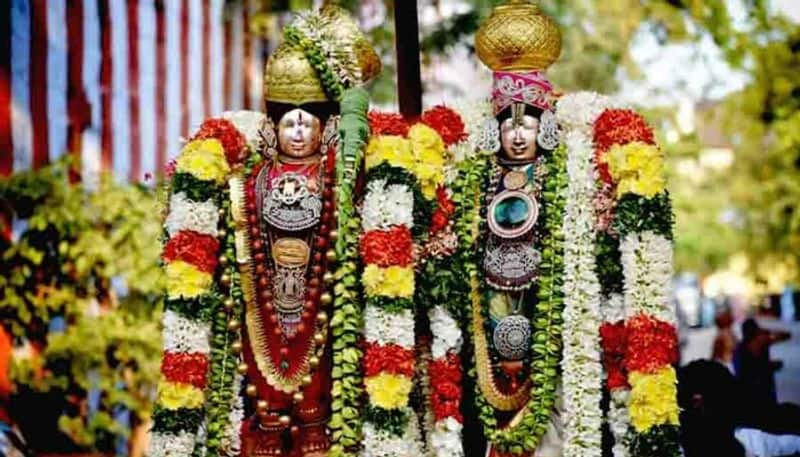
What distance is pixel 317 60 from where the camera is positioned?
279 inches

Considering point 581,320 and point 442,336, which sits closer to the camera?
point 581,320

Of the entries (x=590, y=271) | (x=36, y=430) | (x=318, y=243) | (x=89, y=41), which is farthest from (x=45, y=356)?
(x=590, y=271)

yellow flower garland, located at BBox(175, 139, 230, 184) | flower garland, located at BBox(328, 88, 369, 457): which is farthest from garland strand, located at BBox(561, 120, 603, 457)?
yellow flower garland, located at BBox(175, 139, 230, 184)

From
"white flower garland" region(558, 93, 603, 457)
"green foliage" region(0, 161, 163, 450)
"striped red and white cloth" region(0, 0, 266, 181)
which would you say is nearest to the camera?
"white flower garland" region(558, 93, 603, 457)

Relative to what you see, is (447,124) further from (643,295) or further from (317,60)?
(643,295)

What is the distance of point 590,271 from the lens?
275 inches

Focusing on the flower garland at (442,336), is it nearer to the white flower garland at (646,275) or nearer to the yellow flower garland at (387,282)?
the yellow flower garland at (387,282)

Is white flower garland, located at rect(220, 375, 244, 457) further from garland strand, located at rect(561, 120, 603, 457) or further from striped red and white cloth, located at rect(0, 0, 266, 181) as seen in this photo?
striped red and white cloth, located at rect(0, 0, 266, 181)

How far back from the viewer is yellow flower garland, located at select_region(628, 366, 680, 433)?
265 inches

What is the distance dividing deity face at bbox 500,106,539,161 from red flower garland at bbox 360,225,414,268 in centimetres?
72

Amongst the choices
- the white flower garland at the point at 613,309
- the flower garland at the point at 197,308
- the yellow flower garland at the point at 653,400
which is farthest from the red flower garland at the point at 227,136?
the yellow flower garland at the point at 653,400

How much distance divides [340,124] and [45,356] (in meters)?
4.30

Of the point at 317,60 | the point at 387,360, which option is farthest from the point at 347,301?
the point at 317,60

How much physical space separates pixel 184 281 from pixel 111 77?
20.4 feet
